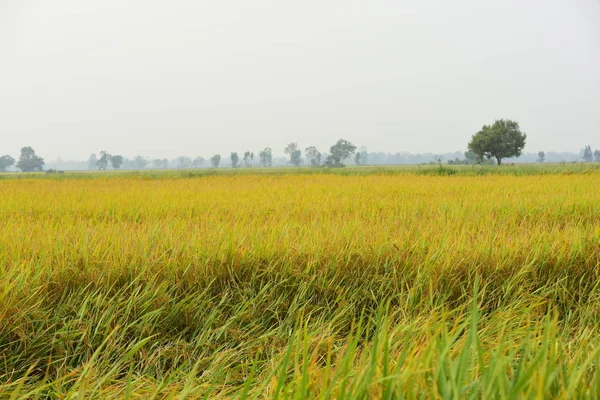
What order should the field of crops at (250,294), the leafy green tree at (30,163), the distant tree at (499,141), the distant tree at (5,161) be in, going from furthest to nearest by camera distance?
the distant tree at (5,161)
the leafy green tree at (30,163)
the distant tree at (499,141)
the field of crops at (250,294)

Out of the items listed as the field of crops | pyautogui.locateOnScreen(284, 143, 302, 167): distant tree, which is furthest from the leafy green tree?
the field of crops

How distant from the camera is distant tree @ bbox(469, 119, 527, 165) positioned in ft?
213

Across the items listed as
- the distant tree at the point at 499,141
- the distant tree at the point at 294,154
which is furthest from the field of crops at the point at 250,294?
the distant tree at the point at 294,154

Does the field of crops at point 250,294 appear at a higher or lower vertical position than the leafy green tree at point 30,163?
lower

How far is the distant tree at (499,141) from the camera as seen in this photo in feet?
213

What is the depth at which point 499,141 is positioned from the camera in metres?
65.2

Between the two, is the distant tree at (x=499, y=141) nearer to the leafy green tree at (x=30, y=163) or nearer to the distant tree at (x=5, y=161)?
the leafy green tree at (x=30, y=163)

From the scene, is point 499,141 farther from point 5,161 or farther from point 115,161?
point 5,161

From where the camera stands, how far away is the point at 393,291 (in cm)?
241

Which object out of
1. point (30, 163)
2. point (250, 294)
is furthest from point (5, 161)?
point (250, 294)

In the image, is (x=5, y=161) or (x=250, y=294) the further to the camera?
(x=5, y=161)

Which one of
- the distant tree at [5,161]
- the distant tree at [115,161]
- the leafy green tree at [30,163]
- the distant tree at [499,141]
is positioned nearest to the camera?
the distant tree at [499,141]

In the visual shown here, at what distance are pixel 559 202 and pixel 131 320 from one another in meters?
5.04

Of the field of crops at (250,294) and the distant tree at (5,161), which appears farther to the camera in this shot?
the distant tree at (5,161)
